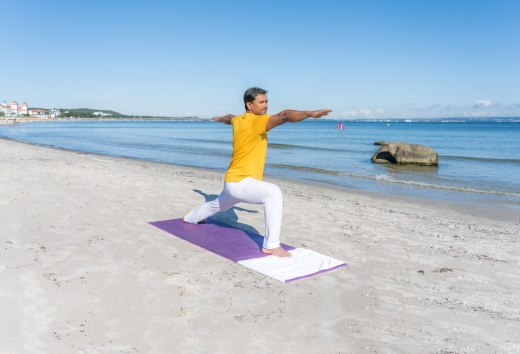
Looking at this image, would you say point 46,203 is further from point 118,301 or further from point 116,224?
point 118,301

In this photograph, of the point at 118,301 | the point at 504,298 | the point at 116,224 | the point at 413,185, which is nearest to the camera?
the point at 118,301

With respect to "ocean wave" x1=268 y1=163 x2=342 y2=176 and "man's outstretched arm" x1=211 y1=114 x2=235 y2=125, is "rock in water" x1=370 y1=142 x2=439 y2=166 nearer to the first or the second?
"ocean wave" x1=268 y1=163 x2=342 y2=176

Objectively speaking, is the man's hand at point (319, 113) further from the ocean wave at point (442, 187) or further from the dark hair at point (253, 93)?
the ocean wave at point (442, 187)

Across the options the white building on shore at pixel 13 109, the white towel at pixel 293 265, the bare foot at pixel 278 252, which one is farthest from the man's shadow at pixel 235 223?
the white building on shore at pixel 13 109

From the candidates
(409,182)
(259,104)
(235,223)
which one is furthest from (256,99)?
(409,182)

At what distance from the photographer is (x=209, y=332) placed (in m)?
3.17

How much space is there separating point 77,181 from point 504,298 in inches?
360

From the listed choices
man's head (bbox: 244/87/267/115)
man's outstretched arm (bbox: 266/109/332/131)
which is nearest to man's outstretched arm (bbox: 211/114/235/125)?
man's head (bbox: 244/87/267/115)

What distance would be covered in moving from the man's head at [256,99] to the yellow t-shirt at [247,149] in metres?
0.09

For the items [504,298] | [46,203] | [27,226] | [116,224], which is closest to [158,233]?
[116,224]

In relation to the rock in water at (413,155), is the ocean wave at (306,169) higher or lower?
lower

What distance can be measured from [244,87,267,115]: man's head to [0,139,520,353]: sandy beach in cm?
190

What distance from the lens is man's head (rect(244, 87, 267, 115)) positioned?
494 centimetres

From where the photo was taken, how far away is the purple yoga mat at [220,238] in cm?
512
